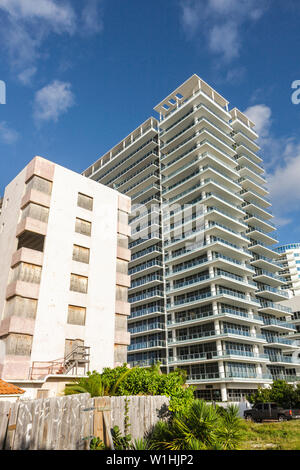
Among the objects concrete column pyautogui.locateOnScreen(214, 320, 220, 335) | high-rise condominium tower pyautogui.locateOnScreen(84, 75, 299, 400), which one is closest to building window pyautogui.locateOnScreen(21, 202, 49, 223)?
high-rise condominium tower pyautogui.locateOnScreen(84, 75, 299, 400)

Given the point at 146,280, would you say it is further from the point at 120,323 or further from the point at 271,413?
the point at 271,413

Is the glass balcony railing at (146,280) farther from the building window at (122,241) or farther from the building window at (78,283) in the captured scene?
the building window at (78,283)

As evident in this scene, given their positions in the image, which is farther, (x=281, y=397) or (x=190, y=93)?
(x=190, y=93)

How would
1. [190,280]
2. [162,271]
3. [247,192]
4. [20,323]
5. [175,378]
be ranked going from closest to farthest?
[175,378] < [20,323] < [190,280] < [162,271] < [247,192]

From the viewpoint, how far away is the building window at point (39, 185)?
29.7 meters

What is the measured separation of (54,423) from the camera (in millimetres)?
8992

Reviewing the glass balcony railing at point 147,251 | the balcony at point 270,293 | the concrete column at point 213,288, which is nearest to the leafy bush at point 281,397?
the concrete column at point 213,288

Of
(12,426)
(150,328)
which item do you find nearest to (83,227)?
(12,426)

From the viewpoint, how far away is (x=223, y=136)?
199 feet

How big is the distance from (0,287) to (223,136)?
1868 inches

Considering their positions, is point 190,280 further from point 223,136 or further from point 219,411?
point 219,411

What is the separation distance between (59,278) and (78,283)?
1.79 metres

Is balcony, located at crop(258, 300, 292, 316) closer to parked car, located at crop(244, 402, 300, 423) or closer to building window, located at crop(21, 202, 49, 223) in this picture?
parked car, located at crop(244, 402, 300, 423)
